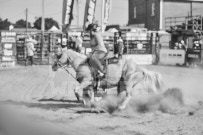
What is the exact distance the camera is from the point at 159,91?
9180 millimetres

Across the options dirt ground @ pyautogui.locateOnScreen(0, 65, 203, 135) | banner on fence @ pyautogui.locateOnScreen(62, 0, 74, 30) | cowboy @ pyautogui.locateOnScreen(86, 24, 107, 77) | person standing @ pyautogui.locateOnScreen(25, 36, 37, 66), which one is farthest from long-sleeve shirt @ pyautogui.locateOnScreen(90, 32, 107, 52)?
person standing @ pyautogui.locateOnScreen(25, 36, 37, 66)

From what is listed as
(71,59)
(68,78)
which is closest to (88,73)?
(71,59)

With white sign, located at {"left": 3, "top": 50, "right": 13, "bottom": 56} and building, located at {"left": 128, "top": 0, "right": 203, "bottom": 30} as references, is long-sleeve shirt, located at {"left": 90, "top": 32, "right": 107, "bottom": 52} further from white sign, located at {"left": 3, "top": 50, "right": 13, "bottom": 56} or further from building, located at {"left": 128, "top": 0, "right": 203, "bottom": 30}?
building, located at {"left": 128, "top": 0, "right": 203, "bottom": 30}

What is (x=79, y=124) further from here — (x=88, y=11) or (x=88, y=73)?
(x=88, y=11)

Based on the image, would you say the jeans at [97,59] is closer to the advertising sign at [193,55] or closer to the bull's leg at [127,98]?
the bull's leg at [127,98]

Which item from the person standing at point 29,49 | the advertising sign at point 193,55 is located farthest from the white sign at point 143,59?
the person standing at point 29,49

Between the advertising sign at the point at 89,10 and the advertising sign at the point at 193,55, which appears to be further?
the advertising sign at the point at 193,55

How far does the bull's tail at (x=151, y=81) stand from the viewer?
8.94m

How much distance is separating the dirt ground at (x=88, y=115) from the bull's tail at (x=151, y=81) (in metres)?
0.22

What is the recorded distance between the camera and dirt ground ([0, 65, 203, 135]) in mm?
3691

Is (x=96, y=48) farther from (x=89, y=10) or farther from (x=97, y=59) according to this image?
(x=89, y=10)

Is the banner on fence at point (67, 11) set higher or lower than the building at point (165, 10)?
lower

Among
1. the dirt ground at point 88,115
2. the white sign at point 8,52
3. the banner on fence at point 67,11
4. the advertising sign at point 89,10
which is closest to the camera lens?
the dirt ground at point 88,115

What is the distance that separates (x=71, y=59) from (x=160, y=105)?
2.42m
